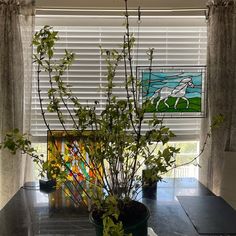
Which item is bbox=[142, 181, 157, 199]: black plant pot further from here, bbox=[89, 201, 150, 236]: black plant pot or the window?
the window

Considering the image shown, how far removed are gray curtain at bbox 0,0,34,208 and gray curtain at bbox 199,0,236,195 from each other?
1.35 m

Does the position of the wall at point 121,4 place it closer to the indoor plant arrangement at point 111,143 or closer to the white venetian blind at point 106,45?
the white venetian blind at point 106,45

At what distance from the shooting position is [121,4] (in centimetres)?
249

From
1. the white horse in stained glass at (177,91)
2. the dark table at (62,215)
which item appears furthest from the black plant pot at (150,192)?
the white horse in stained glass at (177,91)

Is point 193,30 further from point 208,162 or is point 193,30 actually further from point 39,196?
point 39,196

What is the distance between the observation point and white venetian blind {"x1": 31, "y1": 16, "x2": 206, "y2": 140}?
256cm

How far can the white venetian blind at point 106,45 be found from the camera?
256 centimetres

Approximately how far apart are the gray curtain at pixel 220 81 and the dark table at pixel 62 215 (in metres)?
0.53

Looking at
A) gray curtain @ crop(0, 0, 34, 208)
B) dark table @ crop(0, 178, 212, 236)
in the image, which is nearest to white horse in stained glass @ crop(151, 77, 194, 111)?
dark table @ crop(0, 178, 212, 236)

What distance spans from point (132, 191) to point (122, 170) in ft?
0.32

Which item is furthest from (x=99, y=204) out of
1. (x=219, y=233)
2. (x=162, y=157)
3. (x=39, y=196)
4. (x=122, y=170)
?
(x=39, y=196)

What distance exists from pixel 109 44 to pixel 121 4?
0.32 meters

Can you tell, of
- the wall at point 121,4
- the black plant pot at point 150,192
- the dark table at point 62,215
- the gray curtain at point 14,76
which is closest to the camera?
the dark table at point 62,215

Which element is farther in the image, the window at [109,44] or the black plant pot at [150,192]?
the window at [109,44]
